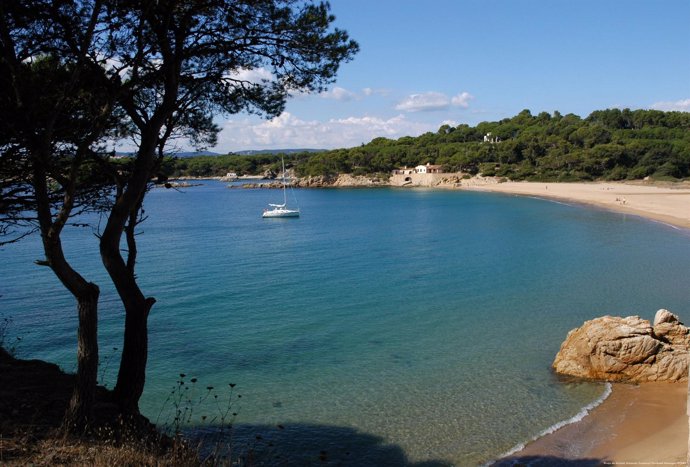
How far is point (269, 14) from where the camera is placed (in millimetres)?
7660

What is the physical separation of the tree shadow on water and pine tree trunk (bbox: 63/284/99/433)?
112 inches

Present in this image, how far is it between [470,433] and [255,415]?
422 centimetres

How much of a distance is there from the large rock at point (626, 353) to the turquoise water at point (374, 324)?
2.54ft

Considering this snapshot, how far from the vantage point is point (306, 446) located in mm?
9562

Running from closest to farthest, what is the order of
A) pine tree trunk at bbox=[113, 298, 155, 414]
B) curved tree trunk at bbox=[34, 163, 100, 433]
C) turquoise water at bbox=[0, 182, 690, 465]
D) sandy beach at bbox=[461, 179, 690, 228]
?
1. curved tree trunk at bbox=[34, 163, 100, 433]
2. pine tree trunk at bbox=[113, 298, 155, 414]
3. turquoise water at bbox=[0, 182, 690, 465]
4. sandy beach at bbox=[461, 179, 690, 228]

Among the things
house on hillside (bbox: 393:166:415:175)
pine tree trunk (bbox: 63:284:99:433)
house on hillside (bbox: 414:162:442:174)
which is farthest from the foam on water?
house on hillside (bbox: 393:166:415:175)

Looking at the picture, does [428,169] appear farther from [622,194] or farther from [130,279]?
[130,279]

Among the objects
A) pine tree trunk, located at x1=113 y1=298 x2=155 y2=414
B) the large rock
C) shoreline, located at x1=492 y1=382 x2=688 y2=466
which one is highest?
pine tree trunk, located at x1=113 y1=298 x2=155 y2=414

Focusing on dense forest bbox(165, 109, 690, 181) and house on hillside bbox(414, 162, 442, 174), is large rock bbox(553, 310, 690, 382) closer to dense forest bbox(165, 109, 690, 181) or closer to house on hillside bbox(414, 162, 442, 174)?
dense forest bbox(165, 109, 690, 181)

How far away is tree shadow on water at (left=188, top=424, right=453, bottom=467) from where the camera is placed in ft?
29.4

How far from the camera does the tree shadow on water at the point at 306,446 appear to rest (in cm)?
895

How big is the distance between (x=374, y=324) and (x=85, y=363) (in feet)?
39.3

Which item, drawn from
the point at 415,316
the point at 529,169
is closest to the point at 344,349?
the point at 415,316

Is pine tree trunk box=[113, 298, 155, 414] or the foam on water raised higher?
pine tree trunk box=[113, 298, 155, 414]
